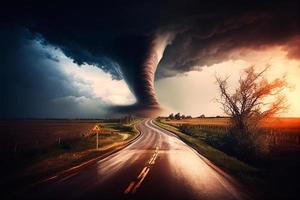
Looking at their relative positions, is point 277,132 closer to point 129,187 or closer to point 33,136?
point 129,187

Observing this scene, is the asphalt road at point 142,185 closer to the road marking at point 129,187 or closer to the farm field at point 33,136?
the road marking at point 129,187

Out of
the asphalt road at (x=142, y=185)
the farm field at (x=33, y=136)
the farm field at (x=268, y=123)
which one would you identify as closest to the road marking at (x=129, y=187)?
the asphalt road at (x=142, y=185)

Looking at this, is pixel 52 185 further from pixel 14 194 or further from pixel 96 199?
pixel 96 199

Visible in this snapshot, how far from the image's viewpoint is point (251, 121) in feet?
91.1

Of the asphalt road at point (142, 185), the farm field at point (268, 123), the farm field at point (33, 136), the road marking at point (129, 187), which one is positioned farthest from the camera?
the farm field at point (268, 123)

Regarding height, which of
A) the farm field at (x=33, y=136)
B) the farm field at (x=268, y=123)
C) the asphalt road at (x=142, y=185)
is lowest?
the asphalt road at (x=142, y=185)

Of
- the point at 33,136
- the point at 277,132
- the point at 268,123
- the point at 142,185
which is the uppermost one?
the point at 268,123

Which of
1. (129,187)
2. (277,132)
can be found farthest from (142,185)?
(277,132)

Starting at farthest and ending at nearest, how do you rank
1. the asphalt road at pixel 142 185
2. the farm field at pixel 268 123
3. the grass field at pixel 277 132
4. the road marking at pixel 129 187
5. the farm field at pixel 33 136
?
the grass field at pixel 277 132 → the farm field at pixel 268 123 → the farm field at pixel 33 136 → the road marking at pixel 129 187 → the asphalt road at pixel 142 185

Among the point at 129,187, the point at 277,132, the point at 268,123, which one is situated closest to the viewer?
the point at 129,187

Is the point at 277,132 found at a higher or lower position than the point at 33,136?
higher

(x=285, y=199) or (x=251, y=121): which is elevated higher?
(x=251, y=121)

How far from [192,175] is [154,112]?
112772 mm

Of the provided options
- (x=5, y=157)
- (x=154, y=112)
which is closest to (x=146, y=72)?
(x=154, y=112)
